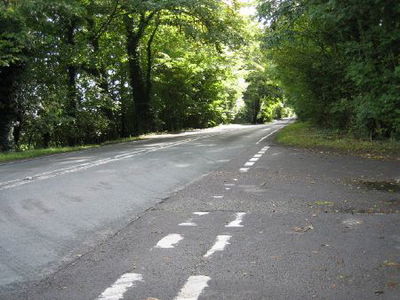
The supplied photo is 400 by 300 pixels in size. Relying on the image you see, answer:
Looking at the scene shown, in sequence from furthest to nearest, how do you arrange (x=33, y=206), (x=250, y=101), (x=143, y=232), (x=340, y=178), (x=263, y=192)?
(x=250, y=101)
(x=340, y=178)
(x=263, y=192)
(x=33, y=206)
(x=143, y=232)

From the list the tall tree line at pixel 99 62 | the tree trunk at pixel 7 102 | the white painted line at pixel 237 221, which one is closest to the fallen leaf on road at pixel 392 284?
the white painted line at pixel 237 221

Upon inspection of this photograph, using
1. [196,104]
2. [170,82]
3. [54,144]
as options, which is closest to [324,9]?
[54,144]

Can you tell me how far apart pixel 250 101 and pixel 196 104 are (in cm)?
2852

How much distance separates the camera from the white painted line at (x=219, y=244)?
203 inches

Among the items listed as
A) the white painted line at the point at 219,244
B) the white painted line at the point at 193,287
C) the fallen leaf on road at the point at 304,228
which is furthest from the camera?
the fallen leaf on road at the point at 304,228

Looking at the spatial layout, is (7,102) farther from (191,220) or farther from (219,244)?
(219,244)

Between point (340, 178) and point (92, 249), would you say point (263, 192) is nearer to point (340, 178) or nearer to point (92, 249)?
point (340, 178)

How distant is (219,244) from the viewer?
215 inches

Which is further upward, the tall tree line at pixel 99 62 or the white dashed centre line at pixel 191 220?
the tall tree line at pixel 99 62

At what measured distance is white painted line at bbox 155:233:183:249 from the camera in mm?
5434

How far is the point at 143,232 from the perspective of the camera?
20.0 feet

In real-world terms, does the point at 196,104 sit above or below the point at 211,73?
below

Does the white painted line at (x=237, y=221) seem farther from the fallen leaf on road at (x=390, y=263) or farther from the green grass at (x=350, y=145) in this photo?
the green grass at (x=350, y=145)

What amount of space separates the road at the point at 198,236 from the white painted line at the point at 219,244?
1 cm
